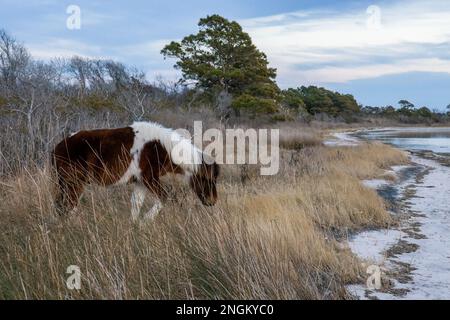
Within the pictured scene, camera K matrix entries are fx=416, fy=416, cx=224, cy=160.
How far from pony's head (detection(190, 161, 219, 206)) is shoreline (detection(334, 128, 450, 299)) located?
6.30 feet

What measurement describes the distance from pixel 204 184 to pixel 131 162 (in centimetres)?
98

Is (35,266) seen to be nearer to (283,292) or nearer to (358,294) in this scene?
(283,292)

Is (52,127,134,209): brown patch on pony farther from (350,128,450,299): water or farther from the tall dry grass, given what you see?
(350,128,450,299): water

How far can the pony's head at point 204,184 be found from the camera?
17.7 ft

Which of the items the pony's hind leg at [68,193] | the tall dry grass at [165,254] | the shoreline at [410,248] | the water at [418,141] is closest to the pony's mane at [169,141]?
the tall dry grass at [165,254]

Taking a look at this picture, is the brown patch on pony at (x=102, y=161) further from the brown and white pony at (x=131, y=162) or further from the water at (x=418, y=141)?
the water at (x=418, y=141)

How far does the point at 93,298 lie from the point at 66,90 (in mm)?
12001

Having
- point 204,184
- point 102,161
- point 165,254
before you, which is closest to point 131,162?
point 102,161

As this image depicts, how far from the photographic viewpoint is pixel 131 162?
16.7 feet

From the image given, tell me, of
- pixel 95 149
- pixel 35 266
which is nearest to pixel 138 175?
pixel 95 149

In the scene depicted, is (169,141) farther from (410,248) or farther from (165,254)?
(410,248)

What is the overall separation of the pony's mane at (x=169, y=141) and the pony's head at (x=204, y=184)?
9cm

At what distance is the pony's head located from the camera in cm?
539

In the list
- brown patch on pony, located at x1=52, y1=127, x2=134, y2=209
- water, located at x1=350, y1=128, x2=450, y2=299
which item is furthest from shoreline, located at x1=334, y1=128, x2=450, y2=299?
brown patch on pony, located at x1=52, y1=127, x2=134, y2=209
